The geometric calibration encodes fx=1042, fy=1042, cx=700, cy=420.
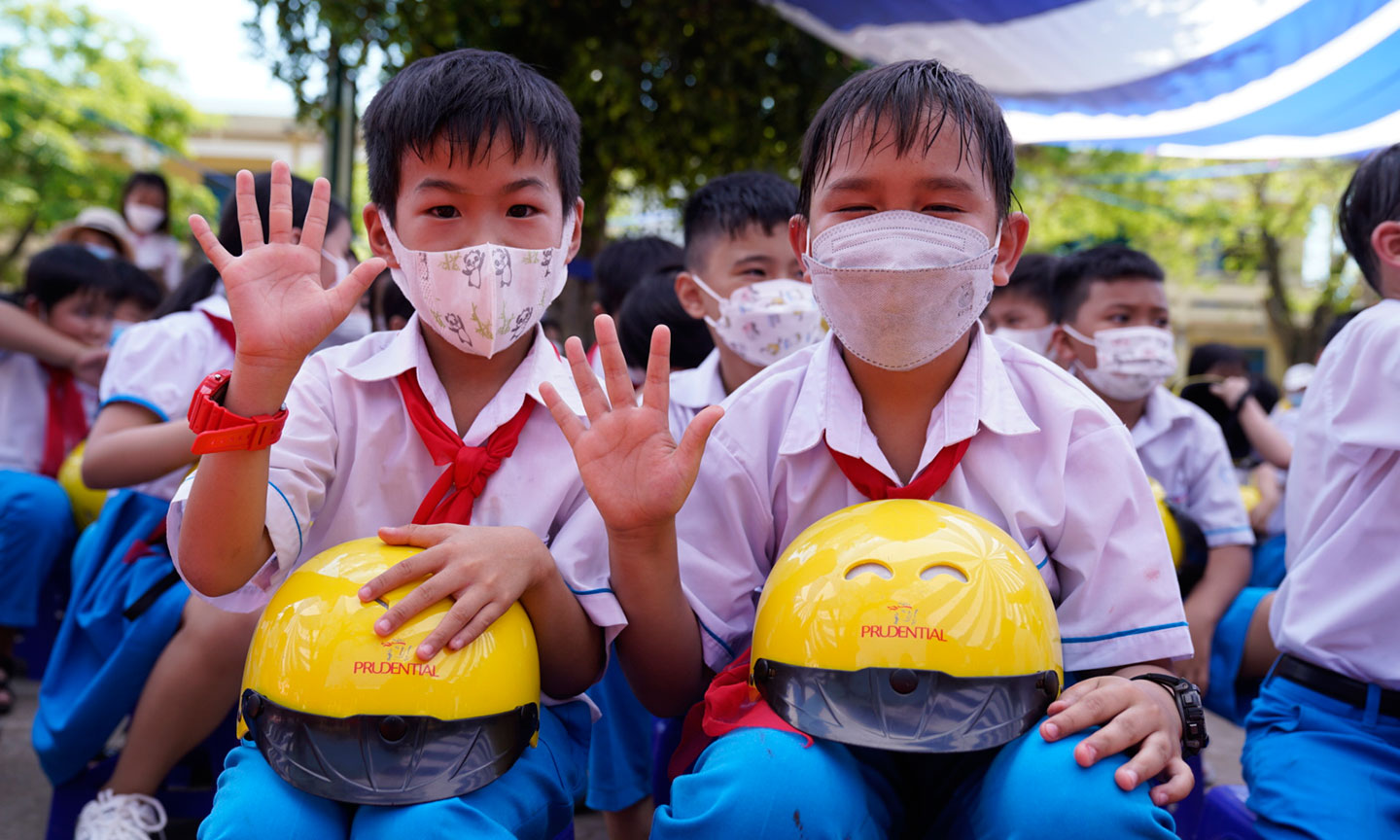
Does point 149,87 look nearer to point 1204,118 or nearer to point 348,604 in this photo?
point 1204,118

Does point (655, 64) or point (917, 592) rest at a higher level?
point (655, 64)

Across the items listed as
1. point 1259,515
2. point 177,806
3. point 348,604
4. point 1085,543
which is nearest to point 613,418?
point 348,604

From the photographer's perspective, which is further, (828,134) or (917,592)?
(828,134)

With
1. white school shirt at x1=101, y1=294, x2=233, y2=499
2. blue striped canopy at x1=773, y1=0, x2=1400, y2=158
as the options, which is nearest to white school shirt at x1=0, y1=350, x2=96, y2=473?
white school shirt at x1=101, y1=294, x2=233, y2=499

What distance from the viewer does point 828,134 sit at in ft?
7.36

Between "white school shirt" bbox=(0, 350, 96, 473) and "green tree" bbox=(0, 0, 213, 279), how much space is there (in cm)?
1773

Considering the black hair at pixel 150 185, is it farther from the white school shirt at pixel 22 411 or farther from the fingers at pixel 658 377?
the fingers at pixel 658 377

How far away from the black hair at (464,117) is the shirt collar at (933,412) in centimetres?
78

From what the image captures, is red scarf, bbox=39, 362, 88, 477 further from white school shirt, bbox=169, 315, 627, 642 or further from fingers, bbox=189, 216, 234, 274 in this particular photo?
fingers, bbox=189, 216, 234, 274

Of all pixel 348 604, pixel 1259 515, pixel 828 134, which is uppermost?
pixel 828 134

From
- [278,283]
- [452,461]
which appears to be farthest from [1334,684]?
[278,283]

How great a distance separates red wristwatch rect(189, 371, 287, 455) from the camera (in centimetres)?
183

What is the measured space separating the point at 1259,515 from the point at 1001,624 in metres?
4.09

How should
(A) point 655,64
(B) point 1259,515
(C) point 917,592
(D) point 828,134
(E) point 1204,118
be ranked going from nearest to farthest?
1. (C) point 917,592
2. (D) point 828,134
3. (B) point 1259,515
4. (E) point 1204,118
5. (A) point 655,64
